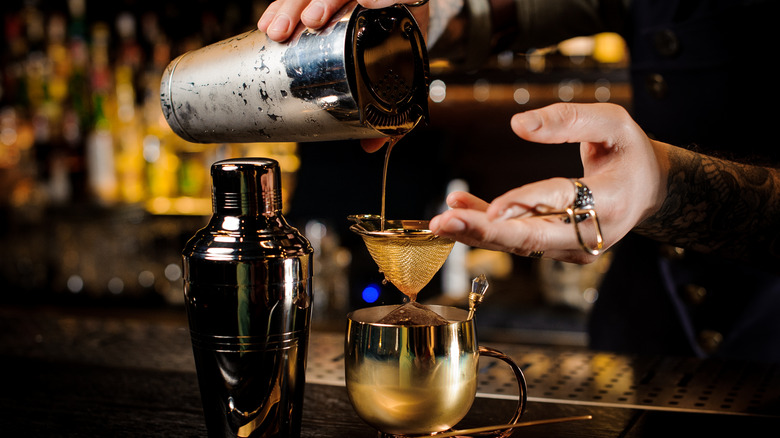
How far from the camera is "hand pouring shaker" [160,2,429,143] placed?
3.23 ft

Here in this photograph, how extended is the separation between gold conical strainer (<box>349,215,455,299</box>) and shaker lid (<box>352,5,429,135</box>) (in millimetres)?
134

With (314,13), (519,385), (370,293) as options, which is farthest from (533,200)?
(370,293)

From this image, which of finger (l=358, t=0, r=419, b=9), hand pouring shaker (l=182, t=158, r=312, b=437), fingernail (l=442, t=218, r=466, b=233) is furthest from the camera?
finger (l=358, t=0, r=419, b=9)

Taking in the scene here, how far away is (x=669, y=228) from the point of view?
3.71ft

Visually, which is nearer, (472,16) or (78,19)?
(472,16)

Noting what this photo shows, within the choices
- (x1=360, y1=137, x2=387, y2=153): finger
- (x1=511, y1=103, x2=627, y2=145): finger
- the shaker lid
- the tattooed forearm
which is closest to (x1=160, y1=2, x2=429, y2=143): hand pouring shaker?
the shaker lid

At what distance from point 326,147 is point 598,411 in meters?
2.00

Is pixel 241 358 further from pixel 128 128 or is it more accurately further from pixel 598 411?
pixel 128 128

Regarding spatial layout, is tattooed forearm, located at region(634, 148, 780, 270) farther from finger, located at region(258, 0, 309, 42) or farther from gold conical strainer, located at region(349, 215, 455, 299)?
finger, located at region(258, 0, 309, 42)

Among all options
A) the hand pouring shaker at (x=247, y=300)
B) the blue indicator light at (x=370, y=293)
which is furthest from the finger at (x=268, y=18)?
the blue indicator light at (x=370, y=293)

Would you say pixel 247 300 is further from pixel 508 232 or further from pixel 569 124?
pixel 569 124

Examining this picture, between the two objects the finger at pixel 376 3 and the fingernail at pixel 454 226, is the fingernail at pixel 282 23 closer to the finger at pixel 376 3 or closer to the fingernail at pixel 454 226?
the finger at pixel 376 3

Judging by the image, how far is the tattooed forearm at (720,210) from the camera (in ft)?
3.53

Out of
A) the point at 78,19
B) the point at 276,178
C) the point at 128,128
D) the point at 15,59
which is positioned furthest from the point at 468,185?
the point at 276,178
